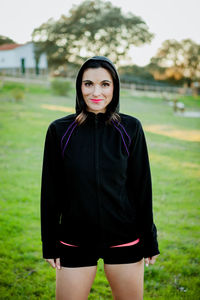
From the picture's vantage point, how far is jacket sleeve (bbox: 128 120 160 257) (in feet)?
6.22

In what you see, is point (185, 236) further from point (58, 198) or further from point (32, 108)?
point (32, 108)

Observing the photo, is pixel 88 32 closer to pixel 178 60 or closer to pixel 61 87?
pixel 61 87

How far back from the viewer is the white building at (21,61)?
29.5 meters

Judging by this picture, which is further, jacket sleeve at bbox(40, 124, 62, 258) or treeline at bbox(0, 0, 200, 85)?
treeline at bbox(0, 0, 200, 85)

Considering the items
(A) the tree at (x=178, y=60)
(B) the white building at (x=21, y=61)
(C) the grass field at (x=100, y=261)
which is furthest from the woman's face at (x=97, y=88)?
(A) the tree at (x=178, y=60)

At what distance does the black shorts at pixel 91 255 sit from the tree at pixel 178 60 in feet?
142

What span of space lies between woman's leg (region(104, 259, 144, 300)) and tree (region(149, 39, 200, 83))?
43294 millimetres

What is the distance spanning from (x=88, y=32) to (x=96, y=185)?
35143 mm

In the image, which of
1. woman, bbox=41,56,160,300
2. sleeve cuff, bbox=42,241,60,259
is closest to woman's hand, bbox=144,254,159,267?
woman, bbox=41,56,160,300

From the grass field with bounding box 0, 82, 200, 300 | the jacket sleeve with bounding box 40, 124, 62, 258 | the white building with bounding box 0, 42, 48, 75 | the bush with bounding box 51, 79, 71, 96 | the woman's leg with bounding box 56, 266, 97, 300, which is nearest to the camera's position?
the woman's leg with bounding box 56, 266, 97, 300

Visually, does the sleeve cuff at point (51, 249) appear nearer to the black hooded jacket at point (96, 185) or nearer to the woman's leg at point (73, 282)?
the black hooded jacket at point (96, 185)

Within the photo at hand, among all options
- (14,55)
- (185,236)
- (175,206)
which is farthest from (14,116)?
(14,55)

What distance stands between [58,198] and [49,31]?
1381 inches

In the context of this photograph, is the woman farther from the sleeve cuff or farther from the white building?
the white building
